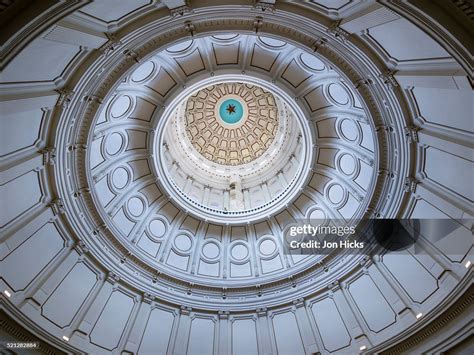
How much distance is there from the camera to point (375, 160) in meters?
15.7

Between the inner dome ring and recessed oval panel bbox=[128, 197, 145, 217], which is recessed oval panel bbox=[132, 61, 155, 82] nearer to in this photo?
the inner dome ring

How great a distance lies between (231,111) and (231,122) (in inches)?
35.8

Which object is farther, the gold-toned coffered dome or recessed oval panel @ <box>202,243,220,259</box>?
the gold-toned coffered dome

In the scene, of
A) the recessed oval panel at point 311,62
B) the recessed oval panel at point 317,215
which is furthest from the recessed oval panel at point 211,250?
the recessed oval panel at point 311,62

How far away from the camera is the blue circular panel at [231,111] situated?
89.5ft

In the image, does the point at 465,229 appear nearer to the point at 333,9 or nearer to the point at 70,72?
the point at 333,9

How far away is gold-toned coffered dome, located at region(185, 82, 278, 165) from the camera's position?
26109mm

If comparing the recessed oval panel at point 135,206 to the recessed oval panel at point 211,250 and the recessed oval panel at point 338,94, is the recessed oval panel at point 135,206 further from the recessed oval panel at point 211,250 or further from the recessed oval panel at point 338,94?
the recessed oval panel at point 338,94

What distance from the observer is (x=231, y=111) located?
90.8 ft

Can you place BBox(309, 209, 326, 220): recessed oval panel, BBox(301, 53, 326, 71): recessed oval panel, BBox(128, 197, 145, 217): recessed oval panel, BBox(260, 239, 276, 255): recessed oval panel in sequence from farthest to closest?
1. BBox(260, 239, 276, 255): recessed oval panel
2. BBox(309, 209, 326, 220): recessed oval panel
3. BBox(128, 197, 145, 217): recessed oval panel
4. BBox(301, 53, 326, 71): recessed oval panel

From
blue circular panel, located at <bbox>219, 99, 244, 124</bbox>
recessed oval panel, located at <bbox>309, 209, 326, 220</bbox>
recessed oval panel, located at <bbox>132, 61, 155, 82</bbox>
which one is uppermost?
blue circular panel, located at <bbox>219, 99, 244, 124</bbox>

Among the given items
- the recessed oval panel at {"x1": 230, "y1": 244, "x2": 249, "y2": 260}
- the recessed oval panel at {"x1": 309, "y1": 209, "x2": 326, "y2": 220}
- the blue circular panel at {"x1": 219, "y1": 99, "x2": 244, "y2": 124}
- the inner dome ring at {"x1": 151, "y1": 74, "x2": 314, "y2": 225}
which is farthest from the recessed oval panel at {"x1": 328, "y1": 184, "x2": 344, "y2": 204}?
the blue circular panel at {"x1": 219, "y1": 99, "x2": 244, "y2": 124}

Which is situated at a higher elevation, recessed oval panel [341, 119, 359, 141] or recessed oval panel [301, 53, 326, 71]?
recessed oval panel [301, 53, 326, 71]

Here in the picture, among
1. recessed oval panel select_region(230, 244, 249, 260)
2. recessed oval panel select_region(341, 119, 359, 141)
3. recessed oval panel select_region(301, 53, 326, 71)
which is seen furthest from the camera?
recessed oval panel select_region(230, 244, 249, 260)
